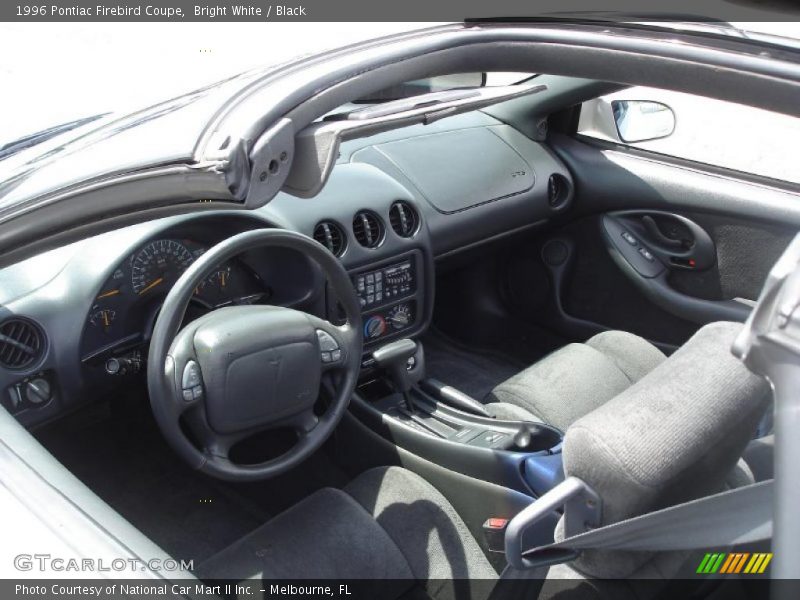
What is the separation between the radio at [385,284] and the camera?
2.66m

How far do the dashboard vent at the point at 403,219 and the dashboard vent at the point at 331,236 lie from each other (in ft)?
0.68

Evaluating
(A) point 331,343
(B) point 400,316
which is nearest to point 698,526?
(A) point 331,343

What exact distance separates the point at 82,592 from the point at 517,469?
4.58 ft

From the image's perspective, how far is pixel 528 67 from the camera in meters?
1.37

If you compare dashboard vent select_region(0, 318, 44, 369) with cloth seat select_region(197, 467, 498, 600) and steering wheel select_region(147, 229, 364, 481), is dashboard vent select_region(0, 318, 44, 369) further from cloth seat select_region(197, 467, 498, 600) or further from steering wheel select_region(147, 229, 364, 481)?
cloth seat select_region(197, 467, 498, 600)

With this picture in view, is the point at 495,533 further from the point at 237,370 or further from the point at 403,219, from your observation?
the point at 403,219

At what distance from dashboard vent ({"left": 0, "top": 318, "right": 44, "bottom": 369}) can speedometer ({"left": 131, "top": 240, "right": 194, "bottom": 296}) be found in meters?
0.26

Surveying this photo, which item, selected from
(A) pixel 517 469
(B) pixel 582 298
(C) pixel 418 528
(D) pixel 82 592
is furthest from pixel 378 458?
(D) pixel 82 592

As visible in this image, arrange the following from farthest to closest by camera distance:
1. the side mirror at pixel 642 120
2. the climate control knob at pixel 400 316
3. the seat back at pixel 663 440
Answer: the side mirror at pixel 642 120
the climate control knob at pixel 400 316
the seat back at pixel 663 440

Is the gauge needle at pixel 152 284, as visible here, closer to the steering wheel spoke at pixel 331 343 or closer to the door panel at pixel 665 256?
the steering wheel spoke at pixel 331 343

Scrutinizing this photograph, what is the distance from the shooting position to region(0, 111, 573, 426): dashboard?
1910 millimetres

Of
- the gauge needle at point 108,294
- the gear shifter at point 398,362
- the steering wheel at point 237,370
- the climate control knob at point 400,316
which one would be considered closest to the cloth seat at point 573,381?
the gear shifter at point 398,362

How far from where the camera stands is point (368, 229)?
2652mm

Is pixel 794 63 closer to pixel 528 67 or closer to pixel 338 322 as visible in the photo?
pixel 528 67
